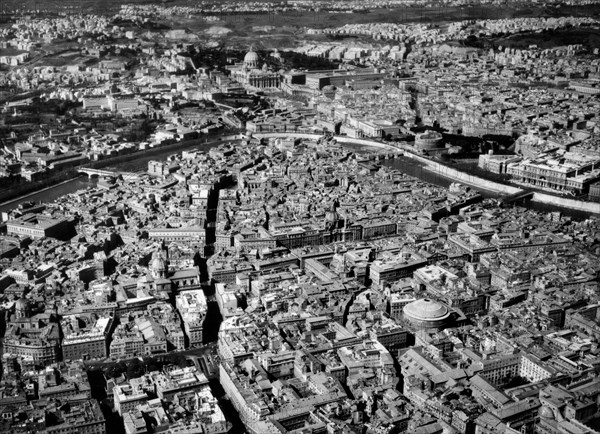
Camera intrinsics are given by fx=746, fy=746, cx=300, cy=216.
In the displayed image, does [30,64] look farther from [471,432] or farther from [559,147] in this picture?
[471,432]

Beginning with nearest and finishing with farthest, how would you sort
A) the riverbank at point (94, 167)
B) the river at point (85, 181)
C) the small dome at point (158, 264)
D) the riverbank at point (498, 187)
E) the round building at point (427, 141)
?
the small dome at point (158, 264)
the riverbank at point (498, 187)
the river at point (85, 181)
the riverbank at point (94, 167)
the round building at point (427, 141)

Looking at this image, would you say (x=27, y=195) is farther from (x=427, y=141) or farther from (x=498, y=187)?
(x=498, y=187)

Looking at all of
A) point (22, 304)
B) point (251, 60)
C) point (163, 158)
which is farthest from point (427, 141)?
point (251, 60)

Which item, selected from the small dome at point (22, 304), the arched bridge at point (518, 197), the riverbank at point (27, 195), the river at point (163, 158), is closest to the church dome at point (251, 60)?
the river at point (163, 158)

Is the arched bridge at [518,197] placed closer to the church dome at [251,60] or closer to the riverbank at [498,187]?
the riverbank at [498,187]

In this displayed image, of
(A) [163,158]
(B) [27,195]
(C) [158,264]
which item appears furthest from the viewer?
(A) [163,158]

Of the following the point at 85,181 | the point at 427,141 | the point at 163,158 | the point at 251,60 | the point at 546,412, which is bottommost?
the point at 546,412

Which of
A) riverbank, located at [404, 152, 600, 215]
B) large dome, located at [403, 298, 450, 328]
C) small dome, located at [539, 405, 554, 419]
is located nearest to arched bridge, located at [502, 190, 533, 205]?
riverbank, located at [404, 152, 600, 215]

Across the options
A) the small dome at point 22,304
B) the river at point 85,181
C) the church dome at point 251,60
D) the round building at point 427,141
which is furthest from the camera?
the church dome at point 251,60
